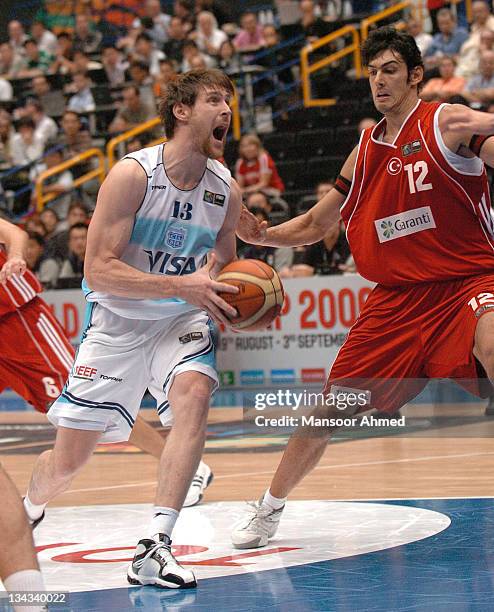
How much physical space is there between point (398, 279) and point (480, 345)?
581mm

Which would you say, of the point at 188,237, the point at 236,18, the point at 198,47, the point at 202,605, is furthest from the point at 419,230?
the point at 236,18

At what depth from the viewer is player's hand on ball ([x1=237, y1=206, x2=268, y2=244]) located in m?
5.62

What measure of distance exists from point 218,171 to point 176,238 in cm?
39

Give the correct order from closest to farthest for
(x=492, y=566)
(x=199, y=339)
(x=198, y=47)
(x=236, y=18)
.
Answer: (x=492, y=566)
(x=199, y=339)
(x=198, y=47)
(x=236, y=18)

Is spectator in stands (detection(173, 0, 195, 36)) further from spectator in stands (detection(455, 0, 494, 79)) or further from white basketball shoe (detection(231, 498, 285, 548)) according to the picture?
white basketball shoe (detection(231, 498, 285, 548))

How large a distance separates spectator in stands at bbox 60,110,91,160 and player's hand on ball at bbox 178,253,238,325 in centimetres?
1426

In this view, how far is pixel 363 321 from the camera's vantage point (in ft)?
18.0

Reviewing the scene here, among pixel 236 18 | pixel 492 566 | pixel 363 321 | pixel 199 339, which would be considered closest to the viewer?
pixel 492 566

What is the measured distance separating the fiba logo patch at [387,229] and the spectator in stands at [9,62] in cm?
1745

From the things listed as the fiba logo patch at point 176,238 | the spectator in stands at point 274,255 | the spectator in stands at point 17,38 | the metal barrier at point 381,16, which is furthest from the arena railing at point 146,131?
the fiba logo patch at point 176,238

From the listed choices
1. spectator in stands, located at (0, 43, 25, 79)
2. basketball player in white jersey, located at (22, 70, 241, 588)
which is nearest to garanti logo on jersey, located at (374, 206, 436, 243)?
basketball player in white jersey, located at (22, 70, 241, 588)

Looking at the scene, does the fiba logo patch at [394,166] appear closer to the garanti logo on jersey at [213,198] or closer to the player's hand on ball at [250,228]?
the player's hand on ball at [250,228]

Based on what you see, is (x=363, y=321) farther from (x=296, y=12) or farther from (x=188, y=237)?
(x=296, y=12)

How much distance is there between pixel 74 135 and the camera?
18.6 m
